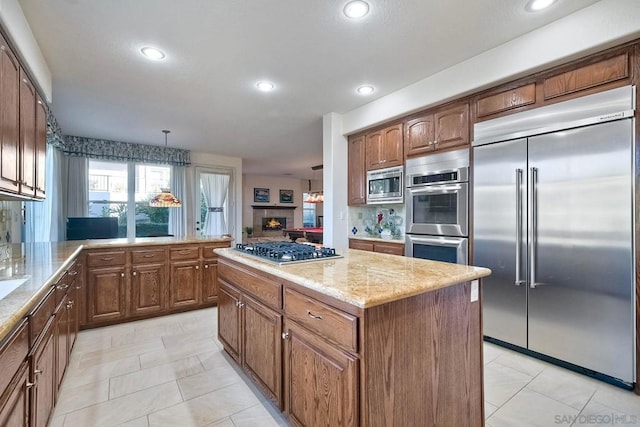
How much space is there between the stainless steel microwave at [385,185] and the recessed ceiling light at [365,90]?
3.04ft

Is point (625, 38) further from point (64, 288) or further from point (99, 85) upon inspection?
point (99, 85)

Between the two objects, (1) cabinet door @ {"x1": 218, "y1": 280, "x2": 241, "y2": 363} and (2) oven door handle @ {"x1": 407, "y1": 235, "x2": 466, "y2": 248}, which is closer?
(1) cabinet door @ {"x1": 218, "y1": 280, "x2": 241, "y2": 363}

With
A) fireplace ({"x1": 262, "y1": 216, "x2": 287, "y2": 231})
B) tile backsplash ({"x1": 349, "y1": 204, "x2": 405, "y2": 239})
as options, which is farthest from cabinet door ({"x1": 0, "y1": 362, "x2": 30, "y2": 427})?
fireplace ({"x1": 262, "y1": 216, "x2": 287, "y2": 231})

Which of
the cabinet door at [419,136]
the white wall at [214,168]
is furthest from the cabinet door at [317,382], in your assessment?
the white wall at [214,168]

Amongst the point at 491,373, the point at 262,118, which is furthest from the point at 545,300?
the point at 262,118

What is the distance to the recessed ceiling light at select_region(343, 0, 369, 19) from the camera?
75.9 inches

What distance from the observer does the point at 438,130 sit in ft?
10.1

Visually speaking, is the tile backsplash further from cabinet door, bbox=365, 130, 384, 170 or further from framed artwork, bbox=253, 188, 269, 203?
framed artwork, bbox=253, 188, 269, 203

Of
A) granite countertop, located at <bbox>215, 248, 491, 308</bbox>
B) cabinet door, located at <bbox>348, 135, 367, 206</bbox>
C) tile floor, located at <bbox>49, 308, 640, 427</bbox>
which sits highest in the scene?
cabinet door, located at <bbox>348, 135, 367, 206</bbox>

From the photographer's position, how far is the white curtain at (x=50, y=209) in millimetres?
3970

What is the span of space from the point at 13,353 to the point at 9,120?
153cm

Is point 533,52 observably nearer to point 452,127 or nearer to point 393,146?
point 452,127

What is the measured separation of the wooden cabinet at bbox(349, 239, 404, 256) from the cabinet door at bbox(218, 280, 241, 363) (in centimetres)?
197

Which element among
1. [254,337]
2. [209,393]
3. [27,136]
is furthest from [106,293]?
[254,337]
